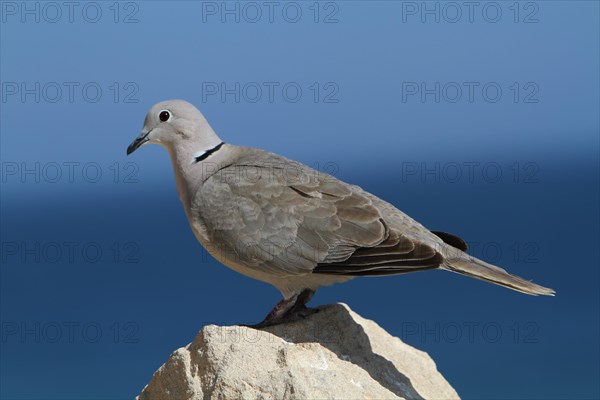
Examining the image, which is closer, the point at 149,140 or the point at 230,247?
the point at 230,247

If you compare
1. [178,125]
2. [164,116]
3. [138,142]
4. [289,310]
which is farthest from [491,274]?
[138,142]

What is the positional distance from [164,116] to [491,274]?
9.96ft

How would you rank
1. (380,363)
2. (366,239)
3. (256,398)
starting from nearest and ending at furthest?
1. (256,398)
2. (366,239)
3. (380,363)

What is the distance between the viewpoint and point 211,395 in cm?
695

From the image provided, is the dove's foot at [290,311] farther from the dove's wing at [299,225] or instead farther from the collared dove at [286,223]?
the dove's wing at [299,225]

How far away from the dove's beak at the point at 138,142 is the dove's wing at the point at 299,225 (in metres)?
0.71

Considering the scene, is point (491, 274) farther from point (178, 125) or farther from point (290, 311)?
point (178, 125)

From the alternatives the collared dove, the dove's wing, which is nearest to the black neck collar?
the collared dove

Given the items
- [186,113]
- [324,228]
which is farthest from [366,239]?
[186,113]

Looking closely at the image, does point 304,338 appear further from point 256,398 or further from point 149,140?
point 149,140

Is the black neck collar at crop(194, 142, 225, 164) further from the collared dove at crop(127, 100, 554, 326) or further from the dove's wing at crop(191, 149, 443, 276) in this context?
the dove's wing at crop(191, 149, 443, 276)

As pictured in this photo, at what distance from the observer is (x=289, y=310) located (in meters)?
7.90

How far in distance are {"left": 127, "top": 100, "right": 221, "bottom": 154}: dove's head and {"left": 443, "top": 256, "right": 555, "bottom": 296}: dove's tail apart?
2.39 m

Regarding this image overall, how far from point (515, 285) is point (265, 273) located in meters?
1.92
